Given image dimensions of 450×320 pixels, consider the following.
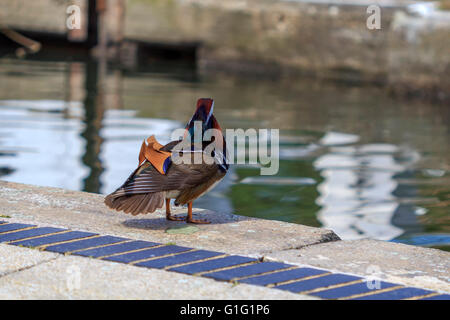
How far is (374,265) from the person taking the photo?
3197mm

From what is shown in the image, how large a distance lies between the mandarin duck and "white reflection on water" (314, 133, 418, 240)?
5.00ft

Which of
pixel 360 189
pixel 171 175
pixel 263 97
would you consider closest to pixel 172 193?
pixel 171 175

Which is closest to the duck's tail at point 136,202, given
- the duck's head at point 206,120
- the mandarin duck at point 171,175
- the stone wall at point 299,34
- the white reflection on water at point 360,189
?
the mandarin duck at point 171,175

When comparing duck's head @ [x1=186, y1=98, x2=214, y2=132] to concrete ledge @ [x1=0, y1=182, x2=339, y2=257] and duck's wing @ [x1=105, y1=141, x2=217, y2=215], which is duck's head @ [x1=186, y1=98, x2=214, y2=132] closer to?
duck's wing @ [x1=105, y1=141, x2=217, y2=215]

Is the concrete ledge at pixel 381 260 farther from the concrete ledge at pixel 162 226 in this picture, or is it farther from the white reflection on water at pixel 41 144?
the white reflection on water at pixel 41 144

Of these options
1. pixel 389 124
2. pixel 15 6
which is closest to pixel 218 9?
pixel 15 6

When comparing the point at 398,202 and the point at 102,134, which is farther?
the point at 102,134

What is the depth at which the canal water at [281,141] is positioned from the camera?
5.38 metres

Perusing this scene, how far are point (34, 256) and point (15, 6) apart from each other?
1322 cm

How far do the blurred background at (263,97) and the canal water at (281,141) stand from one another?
21 mm

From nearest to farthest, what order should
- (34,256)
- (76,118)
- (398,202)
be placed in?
(34,256) < (398,202) < (76,118)

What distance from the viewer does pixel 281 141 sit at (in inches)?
308

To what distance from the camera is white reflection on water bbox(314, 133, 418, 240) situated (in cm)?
497
